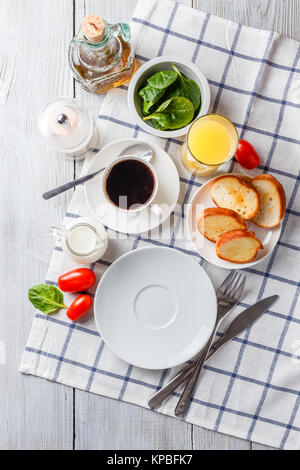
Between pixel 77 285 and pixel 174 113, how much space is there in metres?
0.48

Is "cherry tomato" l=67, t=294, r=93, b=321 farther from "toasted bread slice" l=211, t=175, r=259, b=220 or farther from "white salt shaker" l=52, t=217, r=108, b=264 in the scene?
"toasted bread slice" l=211, t=175, r=259, b=220

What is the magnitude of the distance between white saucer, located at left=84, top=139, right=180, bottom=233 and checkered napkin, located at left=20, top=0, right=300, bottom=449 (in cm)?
5

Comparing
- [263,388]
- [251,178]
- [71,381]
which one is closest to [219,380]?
[263,388]

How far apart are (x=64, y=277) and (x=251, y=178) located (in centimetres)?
53

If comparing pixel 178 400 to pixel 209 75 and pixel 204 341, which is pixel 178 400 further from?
pixel 209 75

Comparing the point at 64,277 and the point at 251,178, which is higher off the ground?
the point at 251,178

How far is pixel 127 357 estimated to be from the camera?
1.13 metres

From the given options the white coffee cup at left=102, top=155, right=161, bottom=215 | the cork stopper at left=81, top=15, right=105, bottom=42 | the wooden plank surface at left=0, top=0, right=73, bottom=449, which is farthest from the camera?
the wooden plank surface at left=0, top=0, right=73, bottom=449

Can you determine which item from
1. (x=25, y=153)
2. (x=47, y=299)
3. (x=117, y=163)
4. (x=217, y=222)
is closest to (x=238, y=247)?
(x=217, y=222)

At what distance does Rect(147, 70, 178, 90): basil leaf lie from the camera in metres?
1.09

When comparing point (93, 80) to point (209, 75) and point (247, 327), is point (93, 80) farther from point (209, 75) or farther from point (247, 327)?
point (247, 327)

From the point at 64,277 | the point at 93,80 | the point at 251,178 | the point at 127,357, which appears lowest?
the point at 127,357

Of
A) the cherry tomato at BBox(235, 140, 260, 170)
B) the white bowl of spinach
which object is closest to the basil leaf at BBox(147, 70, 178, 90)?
the white bowl of spinach

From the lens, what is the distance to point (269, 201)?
113 centimetres
